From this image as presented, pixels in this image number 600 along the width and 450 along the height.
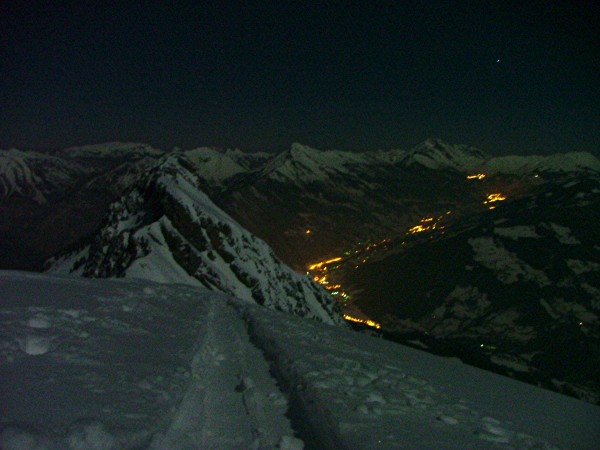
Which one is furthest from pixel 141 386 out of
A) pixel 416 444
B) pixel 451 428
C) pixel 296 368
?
pixel 451 428

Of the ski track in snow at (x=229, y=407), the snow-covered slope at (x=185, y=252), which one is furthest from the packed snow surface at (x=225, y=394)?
the snow-covered slope at (x=185, y=252)

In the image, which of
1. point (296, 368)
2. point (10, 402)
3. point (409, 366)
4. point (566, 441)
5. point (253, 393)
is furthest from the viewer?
point (409, 366)

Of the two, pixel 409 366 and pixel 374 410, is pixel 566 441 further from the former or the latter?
pixel 409 366

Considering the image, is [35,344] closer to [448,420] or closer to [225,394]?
[225,394]

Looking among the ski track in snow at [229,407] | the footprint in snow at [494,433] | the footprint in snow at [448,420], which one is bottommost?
the ski track in snow at [229,407]

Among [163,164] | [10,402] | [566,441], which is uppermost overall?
[163,164]

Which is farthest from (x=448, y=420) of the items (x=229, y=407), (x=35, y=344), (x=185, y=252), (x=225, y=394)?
(x=185, y=252)

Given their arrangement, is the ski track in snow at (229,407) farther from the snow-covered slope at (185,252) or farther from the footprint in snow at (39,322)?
the snow-covered slope at (185,252)
